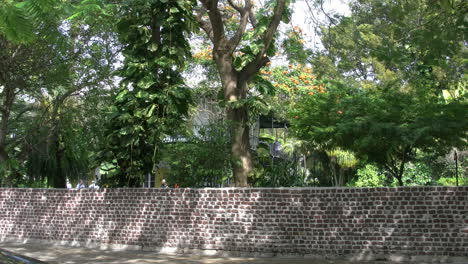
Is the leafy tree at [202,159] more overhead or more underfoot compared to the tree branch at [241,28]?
more underfoot

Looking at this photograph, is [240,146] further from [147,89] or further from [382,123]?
[382,123]

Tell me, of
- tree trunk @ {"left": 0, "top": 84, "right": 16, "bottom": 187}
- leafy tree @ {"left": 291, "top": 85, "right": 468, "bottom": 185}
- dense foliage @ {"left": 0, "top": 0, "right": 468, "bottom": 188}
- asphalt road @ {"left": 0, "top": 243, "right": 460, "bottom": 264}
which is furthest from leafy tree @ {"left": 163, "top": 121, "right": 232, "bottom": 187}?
tree trunk @ {"left": 0, "top": 84, "right": 16, "bottom": 187}

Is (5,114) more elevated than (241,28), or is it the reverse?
(241,28)

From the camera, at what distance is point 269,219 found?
10602mm

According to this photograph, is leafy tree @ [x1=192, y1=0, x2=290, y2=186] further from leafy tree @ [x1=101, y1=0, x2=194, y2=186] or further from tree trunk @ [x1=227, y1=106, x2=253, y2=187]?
leafy tree @ [x1=101, y1=0, x2=194, y2=186]

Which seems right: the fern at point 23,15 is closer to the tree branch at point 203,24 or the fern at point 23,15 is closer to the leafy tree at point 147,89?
the leafy tree at point 147,89

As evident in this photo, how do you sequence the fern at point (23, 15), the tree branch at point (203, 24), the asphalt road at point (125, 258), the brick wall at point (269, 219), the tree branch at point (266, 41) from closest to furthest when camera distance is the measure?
the fern at point (23, 15) → the brick wall at point (269, 219) → the asphalt road at point (125, 258) → the tree branch at point (266, 41) → the tree branch at point (203, 24)

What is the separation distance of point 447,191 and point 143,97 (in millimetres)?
7767

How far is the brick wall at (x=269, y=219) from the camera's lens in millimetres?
9359

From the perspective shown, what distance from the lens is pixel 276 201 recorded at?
34.8 feet

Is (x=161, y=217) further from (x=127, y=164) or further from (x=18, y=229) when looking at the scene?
(x=18, y=229)

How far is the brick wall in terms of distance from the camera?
30.7 ft

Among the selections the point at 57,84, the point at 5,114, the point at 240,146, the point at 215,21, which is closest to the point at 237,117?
the point at 240,146

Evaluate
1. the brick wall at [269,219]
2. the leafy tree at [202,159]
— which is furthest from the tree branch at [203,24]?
the brick wall at [269,219]
